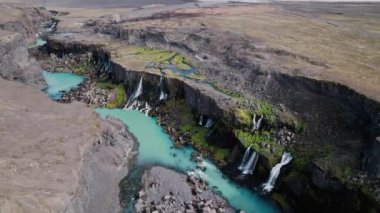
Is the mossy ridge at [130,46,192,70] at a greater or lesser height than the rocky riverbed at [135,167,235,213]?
greater

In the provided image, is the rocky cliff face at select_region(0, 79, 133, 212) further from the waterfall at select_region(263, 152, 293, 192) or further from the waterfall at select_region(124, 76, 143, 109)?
the waterfall at select_region(263, 152, 293, 192)

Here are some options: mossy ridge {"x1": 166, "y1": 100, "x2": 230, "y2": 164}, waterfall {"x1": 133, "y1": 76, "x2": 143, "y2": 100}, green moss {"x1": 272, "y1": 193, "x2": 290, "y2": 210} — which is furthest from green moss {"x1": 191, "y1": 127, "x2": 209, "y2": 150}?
waterfall {"x1": 133, "y1": 76, "x2": 143, "y2": 100}

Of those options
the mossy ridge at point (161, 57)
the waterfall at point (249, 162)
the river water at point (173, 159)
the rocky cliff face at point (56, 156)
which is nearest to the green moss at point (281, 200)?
the river water at point (173, 159)

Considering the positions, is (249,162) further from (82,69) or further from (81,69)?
(81,69)

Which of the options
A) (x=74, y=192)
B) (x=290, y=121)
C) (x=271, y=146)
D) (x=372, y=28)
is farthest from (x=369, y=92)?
(x=372, y=28)

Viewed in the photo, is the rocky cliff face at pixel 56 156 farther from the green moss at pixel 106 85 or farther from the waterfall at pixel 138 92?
the green moss at pixel 106 85
